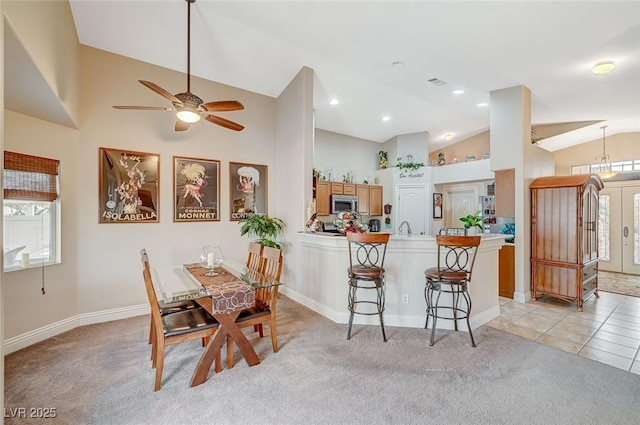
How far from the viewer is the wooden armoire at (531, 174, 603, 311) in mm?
4051

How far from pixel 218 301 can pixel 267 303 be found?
638mm

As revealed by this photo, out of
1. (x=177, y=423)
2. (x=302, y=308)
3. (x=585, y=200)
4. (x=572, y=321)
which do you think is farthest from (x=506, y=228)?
(x=177, y=423)

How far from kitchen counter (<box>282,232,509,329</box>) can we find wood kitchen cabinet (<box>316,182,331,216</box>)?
2.60 meters

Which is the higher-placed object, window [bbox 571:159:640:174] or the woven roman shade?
window [bbox 571:159:640:174]

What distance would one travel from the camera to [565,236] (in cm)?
417

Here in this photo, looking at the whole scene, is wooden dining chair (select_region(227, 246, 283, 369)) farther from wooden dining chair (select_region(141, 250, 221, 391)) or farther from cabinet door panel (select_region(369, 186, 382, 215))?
cabinet door panel (select_region(369, 186, 382, 215))

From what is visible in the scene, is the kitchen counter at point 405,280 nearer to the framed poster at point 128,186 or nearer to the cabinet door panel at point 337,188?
the framed poster at point 128,186

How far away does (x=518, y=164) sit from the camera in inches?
174

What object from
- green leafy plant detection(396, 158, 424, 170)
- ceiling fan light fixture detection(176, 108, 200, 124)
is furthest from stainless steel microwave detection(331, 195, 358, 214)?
ceiling fan light fixture detection(176, 108, 200, 124)

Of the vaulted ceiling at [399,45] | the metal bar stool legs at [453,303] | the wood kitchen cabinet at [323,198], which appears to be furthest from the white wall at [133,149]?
the metal bar stool legs at [453,303]

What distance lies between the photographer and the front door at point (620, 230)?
248 inches

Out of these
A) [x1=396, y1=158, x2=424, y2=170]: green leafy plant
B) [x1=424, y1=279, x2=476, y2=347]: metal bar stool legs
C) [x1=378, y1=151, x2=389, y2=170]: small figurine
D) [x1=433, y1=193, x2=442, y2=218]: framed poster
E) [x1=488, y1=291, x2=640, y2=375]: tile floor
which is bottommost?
[x1=488, y1=291, x2=640, y2=375]: tile floor

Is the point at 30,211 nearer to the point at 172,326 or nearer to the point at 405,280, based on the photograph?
the point at 172,326

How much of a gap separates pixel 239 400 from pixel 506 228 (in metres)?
5.11
